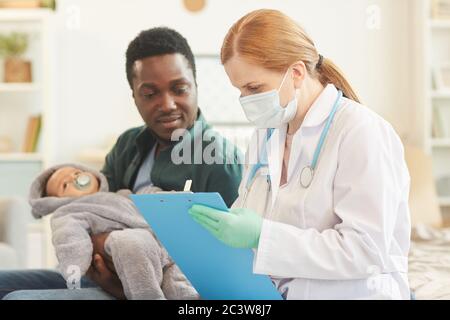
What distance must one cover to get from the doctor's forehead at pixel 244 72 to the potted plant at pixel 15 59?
2.16 metres

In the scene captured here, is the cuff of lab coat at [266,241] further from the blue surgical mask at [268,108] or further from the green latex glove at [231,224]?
the blue surgical mask at [268,108]

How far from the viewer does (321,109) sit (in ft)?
2.53

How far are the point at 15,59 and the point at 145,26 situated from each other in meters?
1.54

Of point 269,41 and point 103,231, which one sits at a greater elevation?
point 269,41

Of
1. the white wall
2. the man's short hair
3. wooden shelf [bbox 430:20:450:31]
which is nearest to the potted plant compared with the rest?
the white wall

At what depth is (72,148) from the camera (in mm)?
2713

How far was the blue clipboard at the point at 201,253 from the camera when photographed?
738 millimetres

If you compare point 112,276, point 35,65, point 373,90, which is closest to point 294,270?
point 112,276

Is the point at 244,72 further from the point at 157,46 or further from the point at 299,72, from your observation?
the point at 157,46

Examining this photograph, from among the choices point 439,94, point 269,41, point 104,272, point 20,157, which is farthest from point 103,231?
point 439,94

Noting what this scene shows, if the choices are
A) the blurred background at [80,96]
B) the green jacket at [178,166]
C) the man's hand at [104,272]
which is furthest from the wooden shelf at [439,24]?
the man's hand at [104,272]

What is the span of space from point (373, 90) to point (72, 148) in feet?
3.57

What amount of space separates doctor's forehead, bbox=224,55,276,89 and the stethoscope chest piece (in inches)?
3.8
